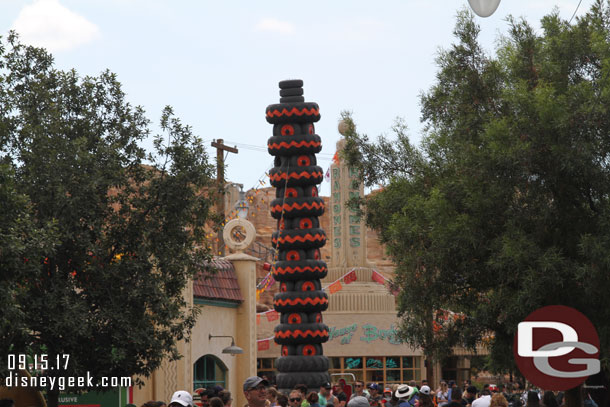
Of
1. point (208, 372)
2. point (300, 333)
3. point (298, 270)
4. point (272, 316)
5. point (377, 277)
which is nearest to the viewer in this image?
point (300, 333)

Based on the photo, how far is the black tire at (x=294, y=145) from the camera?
75.5 ft

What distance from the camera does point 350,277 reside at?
40.4 metres

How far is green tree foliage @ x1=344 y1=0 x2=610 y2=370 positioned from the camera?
14.9 metres

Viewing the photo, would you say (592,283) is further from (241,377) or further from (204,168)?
(241,377)

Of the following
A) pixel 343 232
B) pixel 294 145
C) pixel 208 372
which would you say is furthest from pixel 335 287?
pixel 294 145

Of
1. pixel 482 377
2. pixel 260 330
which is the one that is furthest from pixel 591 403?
pixel 482 377

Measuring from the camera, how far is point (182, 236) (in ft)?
57.5

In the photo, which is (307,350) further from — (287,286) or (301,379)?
(287,286)

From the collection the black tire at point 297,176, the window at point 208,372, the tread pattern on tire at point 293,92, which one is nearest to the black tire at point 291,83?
the tread pattern on tire at point 293,92

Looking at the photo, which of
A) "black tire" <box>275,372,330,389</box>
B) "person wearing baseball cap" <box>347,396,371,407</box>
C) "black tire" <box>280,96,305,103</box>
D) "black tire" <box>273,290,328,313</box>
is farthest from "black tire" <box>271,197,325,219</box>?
"person wearing baseball cap" <box>347,396,371,407</box>

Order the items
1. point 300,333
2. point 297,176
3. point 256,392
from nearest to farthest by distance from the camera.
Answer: point 256,392 → point 300,333 → point 297,176

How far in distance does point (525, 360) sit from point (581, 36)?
21.6 ft

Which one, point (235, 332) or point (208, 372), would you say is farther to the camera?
point (235, 332)

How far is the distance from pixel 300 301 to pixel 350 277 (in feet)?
58.9
